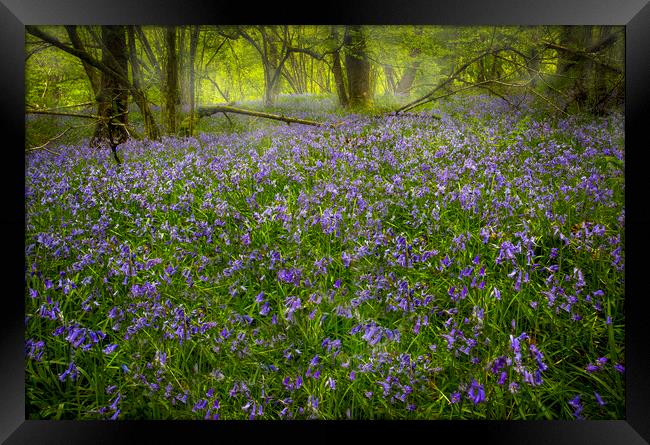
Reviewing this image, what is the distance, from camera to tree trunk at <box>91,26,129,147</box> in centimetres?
250

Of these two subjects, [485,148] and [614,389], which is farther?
[485,148]

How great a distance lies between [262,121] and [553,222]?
5.24 ft

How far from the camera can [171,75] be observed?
2496 mm

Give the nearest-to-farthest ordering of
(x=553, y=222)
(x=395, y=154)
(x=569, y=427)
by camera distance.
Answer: (x=569, y=427), (x=553, y=222), (x=395, y=154)

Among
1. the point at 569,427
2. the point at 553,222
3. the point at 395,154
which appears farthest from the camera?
→ the point at 395,154

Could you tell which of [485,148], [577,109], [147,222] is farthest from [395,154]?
[147,222]

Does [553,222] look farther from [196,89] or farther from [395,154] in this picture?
[196,89]

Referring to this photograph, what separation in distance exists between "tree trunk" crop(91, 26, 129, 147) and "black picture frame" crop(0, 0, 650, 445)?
85 mm

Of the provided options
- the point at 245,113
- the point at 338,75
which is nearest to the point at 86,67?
the point at 245,113

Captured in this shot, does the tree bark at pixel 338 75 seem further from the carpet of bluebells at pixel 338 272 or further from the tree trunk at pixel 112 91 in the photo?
the tree trunk at pixel 112 91

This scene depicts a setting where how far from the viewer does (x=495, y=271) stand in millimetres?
2367

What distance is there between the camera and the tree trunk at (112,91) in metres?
2.50
